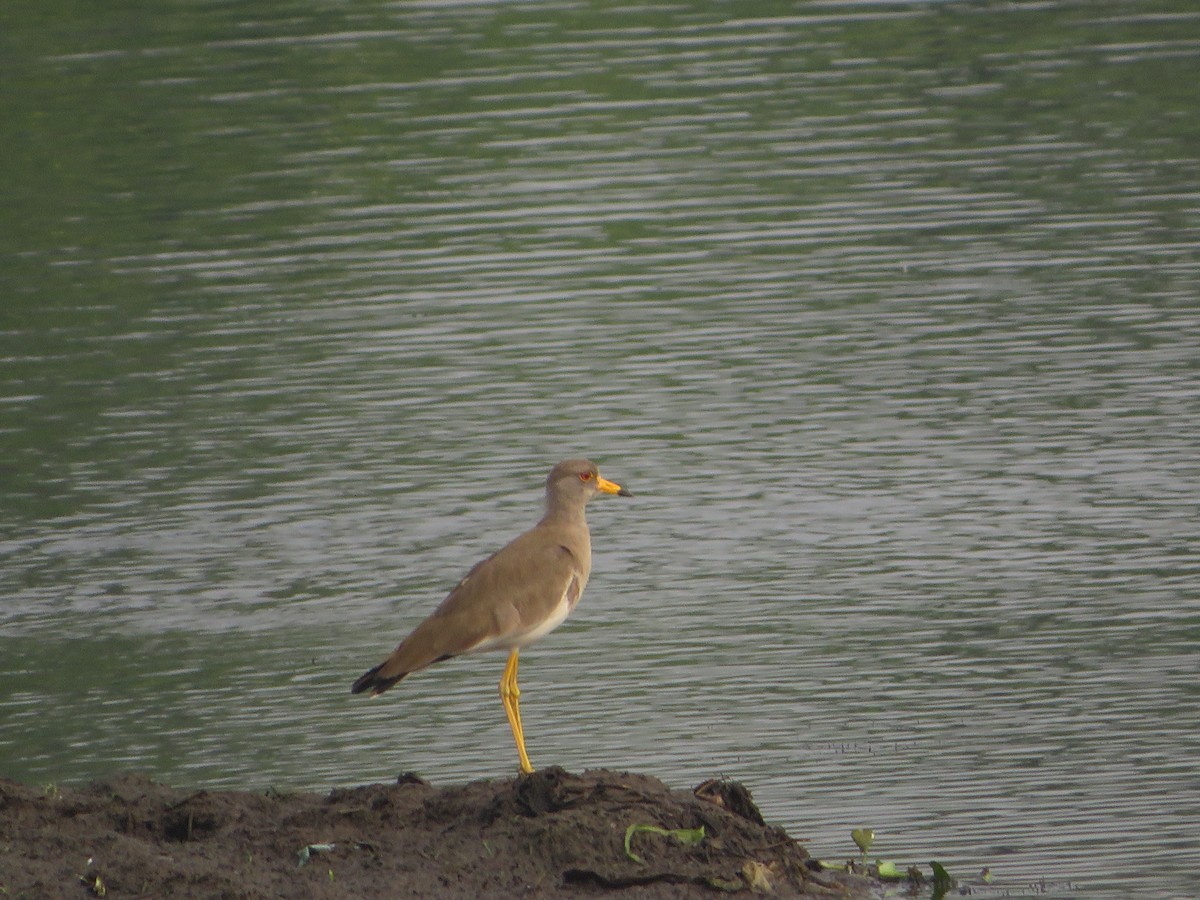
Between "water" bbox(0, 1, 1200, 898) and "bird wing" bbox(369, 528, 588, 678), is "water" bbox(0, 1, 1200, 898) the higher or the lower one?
the lower one

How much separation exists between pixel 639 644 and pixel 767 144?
13866 mm

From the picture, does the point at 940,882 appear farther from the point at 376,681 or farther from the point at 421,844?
the point at 376,681

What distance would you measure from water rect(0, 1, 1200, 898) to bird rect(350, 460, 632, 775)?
35.5 inches

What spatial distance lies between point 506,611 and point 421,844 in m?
1.28

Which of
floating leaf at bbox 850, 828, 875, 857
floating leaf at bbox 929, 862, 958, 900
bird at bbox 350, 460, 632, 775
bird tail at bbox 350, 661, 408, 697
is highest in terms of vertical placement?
bird at bbox 350, 460, 632, 775

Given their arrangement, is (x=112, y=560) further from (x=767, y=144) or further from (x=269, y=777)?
(x=767, y=144)

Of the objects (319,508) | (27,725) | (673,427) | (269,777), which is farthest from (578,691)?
(673,427)

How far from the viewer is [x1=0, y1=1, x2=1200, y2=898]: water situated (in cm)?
1109

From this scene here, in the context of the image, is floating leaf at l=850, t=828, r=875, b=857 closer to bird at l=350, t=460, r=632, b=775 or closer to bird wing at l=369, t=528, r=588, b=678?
bird at l=350, t=460, r=632, b=775

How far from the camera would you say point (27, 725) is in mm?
11766

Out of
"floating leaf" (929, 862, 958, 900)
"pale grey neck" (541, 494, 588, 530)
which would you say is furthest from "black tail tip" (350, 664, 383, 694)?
"floating leaf" (929, 862, 958, 900)

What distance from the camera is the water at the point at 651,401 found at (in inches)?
436

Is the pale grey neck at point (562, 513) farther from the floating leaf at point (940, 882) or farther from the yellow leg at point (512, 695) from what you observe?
the floating leaf at point (940, 882)

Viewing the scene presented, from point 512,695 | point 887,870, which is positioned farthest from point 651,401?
point 887,870
